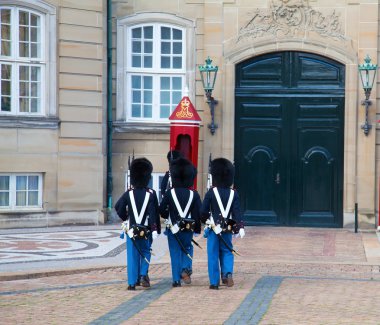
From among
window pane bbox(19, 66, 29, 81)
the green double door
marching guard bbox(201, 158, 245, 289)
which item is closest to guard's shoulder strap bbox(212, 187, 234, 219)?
marching guard bbox(201, 158, 245, 289)

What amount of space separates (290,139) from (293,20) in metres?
2.35

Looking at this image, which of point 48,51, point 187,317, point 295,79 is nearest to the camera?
point 187,317

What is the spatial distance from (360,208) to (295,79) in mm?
2854

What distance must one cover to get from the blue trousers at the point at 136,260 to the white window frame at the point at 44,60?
303 inches

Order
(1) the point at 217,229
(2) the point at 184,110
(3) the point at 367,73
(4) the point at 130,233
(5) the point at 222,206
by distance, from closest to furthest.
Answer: (4) the point at 130,233, (1) the point at 217,229, (5) the point at 222,206, (2) the point at 184,110, (3) the point at 367,73

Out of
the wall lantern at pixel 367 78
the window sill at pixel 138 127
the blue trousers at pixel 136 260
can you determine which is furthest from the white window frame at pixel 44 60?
the blue trousers at pixel 136 260

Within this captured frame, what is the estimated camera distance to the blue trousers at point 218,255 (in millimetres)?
12727

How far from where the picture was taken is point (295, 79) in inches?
845

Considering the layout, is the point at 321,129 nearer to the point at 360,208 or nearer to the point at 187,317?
the point at 360,208

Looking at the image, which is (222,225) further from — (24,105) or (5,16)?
(5,16)

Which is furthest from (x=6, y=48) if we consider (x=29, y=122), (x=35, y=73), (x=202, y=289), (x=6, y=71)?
(x=202, y=289)

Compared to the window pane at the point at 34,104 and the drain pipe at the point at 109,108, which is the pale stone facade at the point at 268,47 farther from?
the window pane at the point at 34,104

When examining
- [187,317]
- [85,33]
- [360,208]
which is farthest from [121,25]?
[187,317]

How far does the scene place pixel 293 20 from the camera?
21312mm
